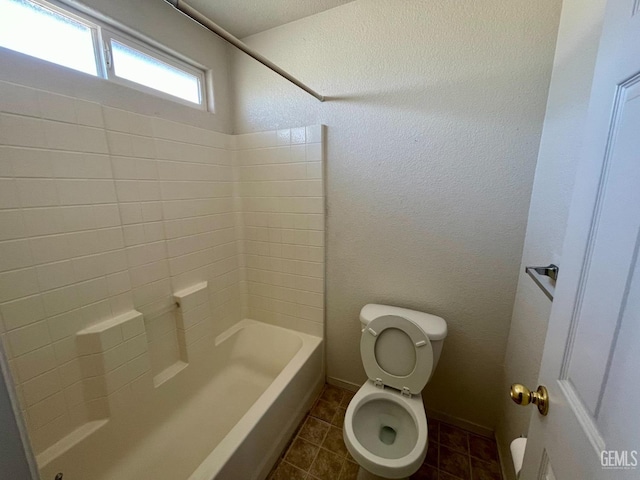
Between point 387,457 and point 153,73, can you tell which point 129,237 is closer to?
point 153,73

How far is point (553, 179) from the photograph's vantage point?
0.96 metres

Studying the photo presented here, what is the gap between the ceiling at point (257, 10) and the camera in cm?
136

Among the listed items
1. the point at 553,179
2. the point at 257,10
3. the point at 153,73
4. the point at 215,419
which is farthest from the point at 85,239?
the point at 553,179

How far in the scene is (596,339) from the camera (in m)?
0.45

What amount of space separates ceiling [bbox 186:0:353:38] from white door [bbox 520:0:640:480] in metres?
1.40

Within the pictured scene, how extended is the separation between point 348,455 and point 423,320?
86 cm

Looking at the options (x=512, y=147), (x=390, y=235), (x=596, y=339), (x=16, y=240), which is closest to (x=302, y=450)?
(x=390, y=235)

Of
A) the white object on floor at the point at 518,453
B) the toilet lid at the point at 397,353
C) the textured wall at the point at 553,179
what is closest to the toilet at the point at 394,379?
the toilet lid at the point at 397,353

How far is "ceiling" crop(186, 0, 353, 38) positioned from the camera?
53.6 inches

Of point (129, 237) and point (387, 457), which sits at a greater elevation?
point (129, 237)

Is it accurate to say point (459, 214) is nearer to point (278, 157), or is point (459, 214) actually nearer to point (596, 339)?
point (596, 339)

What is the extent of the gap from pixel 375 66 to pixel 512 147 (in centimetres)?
82

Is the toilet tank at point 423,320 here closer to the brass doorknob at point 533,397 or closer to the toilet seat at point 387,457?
the toilet seat at point 387,457

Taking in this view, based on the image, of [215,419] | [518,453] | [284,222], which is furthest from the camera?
[284,222]
